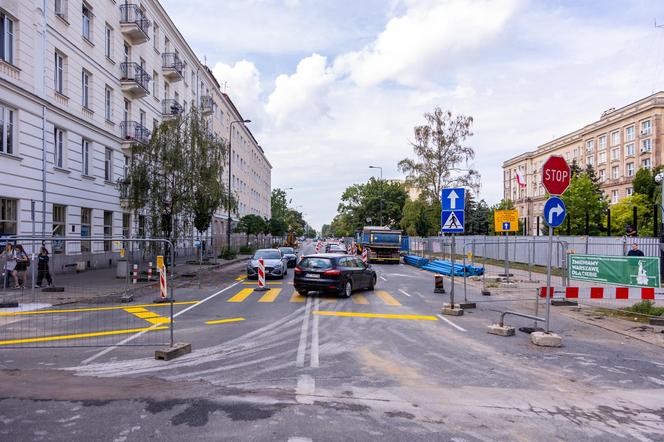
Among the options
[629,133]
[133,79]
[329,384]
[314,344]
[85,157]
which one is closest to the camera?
[329,384]

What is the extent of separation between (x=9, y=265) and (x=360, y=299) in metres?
9.99

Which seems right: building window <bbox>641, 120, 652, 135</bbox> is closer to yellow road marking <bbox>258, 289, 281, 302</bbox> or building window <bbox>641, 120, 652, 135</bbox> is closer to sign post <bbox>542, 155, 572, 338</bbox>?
yellow road marking <bbox>258, 289, 281, 302</bbox>

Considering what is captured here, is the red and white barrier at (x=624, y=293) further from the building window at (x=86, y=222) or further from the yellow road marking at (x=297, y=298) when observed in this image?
the building window at (x=86, y=222)

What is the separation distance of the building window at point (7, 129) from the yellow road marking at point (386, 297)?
1449 cm

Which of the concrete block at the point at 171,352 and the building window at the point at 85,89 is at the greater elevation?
the building window at the point at 85,89

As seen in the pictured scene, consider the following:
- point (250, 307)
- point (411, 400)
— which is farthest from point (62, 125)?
point (411, 400)

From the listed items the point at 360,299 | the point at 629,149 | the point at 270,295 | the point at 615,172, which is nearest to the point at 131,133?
the point at 270,295

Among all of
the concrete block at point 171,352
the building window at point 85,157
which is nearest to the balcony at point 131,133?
the building window at point 85,157

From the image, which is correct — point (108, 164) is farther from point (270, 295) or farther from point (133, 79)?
point (270, 295)

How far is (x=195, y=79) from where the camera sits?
1718 inches

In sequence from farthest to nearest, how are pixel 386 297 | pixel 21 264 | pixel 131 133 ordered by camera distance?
pixel 131 133 < pixel 386 297 < pixel 21 264

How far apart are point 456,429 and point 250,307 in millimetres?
8663

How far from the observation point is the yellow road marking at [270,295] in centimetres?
1396

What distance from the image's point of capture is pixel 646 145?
210ft
